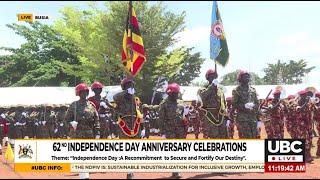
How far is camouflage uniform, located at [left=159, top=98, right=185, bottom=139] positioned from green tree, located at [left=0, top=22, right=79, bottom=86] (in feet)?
108

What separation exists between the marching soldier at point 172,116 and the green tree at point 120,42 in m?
20.7

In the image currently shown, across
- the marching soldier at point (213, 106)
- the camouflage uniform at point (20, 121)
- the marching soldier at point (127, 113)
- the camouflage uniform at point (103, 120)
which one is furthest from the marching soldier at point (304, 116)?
the camouflage uniform at point (20, 121)

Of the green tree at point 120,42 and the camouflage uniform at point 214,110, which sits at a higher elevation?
the green tree at point 120,42

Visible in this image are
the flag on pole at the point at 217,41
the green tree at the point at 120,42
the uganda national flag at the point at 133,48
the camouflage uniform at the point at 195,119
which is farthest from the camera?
the green tree at the point at 120,42

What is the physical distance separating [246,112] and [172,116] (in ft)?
6.77

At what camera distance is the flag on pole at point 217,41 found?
480 inches

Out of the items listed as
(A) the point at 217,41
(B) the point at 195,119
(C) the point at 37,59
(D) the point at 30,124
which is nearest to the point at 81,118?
(A) the point at 217,41

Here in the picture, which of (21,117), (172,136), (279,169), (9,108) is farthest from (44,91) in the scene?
(279,169)

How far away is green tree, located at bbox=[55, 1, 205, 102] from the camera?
31.6 metres

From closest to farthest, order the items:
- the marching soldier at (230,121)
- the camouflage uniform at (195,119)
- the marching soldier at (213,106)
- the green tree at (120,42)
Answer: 1. the marching soldier at (213,106)
2. the marching soldier at (230,121)
3. the camouflage uniform at (195,119)
4. the green tree at (120,42)

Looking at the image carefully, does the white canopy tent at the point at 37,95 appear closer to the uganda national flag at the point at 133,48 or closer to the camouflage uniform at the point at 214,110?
the camouflage uniform at the point at 214,110

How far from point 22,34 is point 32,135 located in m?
26.0

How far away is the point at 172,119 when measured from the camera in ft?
32.2

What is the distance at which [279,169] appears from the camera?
8.49 metres
